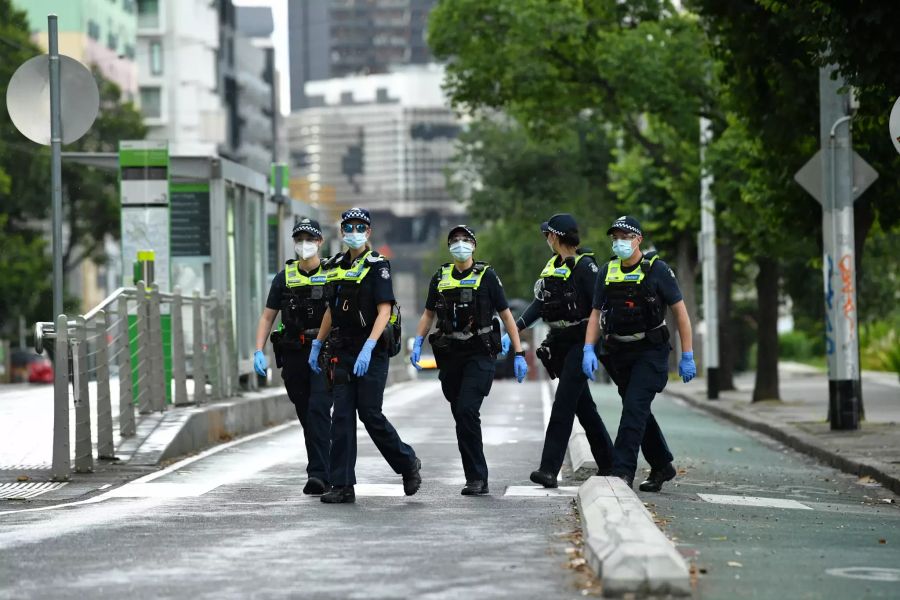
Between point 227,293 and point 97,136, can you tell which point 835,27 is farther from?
point 97,136

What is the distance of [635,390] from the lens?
13578mm

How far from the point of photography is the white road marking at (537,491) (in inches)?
Answer: 526

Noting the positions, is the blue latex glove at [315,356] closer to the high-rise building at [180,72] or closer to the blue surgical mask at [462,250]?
the blue surgical mask at [462,250]

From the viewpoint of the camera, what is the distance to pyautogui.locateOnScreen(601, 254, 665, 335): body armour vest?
13.5m

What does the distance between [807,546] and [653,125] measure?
1234 inches

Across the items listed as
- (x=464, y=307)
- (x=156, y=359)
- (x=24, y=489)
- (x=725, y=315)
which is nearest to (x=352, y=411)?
(x=464, y=307)

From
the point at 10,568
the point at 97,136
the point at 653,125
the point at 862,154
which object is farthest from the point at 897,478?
the point at 97,136

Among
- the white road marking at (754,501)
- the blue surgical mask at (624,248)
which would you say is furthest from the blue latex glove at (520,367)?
the white road marking at (754,501)

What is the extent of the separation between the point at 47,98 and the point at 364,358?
13.9 ft

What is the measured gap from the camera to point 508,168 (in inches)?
2313

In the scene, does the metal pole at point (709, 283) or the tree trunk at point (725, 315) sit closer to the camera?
the metal pole at point (709, 283)

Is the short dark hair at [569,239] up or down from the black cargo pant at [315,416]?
up

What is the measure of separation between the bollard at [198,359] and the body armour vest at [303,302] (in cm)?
703

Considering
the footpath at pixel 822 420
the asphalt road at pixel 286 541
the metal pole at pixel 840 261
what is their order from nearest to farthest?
the asphalt road at pixel 286 541 → the footpath at pixel 822 420 → the metal pole at pixel 840 261
